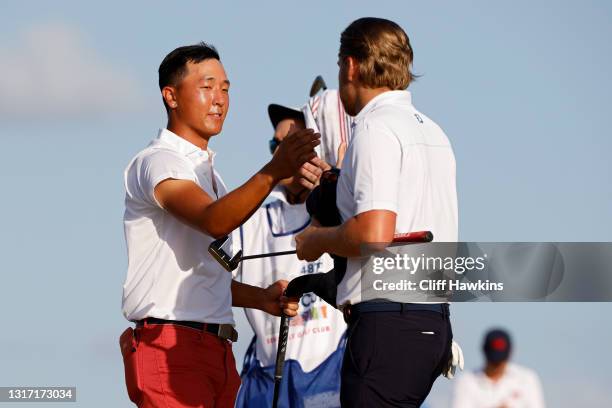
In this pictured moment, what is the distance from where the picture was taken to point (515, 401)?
17.6 feet

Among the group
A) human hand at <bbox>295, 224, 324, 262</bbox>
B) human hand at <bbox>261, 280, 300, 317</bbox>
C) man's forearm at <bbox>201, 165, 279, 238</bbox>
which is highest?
man's forearm at <bbox>201, 165, 279, 238</bbox>

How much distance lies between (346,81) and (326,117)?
10.8ft

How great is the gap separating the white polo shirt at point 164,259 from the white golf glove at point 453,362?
43.5 inches

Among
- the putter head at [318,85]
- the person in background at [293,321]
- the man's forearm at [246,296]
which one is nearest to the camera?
the man's forearm at [246,296]

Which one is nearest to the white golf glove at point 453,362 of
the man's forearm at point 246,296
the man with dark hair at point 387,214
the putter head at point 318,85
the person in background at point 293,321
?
the man with dark hair at point 387,214

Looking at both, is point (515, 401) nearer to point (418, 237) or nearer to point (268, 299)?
point (418, 237)

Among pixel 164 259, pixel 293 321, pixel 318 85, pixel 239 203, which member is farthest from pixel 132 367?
pixel 318 85

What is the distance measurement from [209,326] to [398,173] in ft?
5.22

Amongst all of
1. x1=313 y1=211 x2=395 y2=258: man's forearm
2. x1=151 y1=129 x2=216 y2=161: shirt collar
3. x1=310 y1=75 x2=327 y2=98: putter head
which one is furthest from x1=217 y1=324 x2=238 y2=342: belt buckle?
x1=310 y1=75 x2=327 y2=98: putter head

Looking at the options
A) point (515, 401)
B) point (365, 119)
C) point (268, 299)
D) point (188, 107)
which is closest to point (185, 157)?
point (188, 107)

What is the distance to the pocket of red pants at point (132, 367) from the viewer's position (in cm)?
652

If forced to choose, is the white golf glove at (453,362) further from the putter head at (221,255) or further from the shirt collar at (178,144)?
the shirt collar at (178,144)

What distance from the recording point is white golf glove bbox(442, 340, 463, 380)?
19.6 feet

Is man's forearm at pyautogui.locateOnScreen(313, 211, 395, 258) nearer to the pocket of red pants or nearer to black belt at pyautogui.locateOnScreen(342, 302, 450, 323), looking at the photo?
black belt at pyautogui.locateOnScreen(342, 302, 450, 323)
